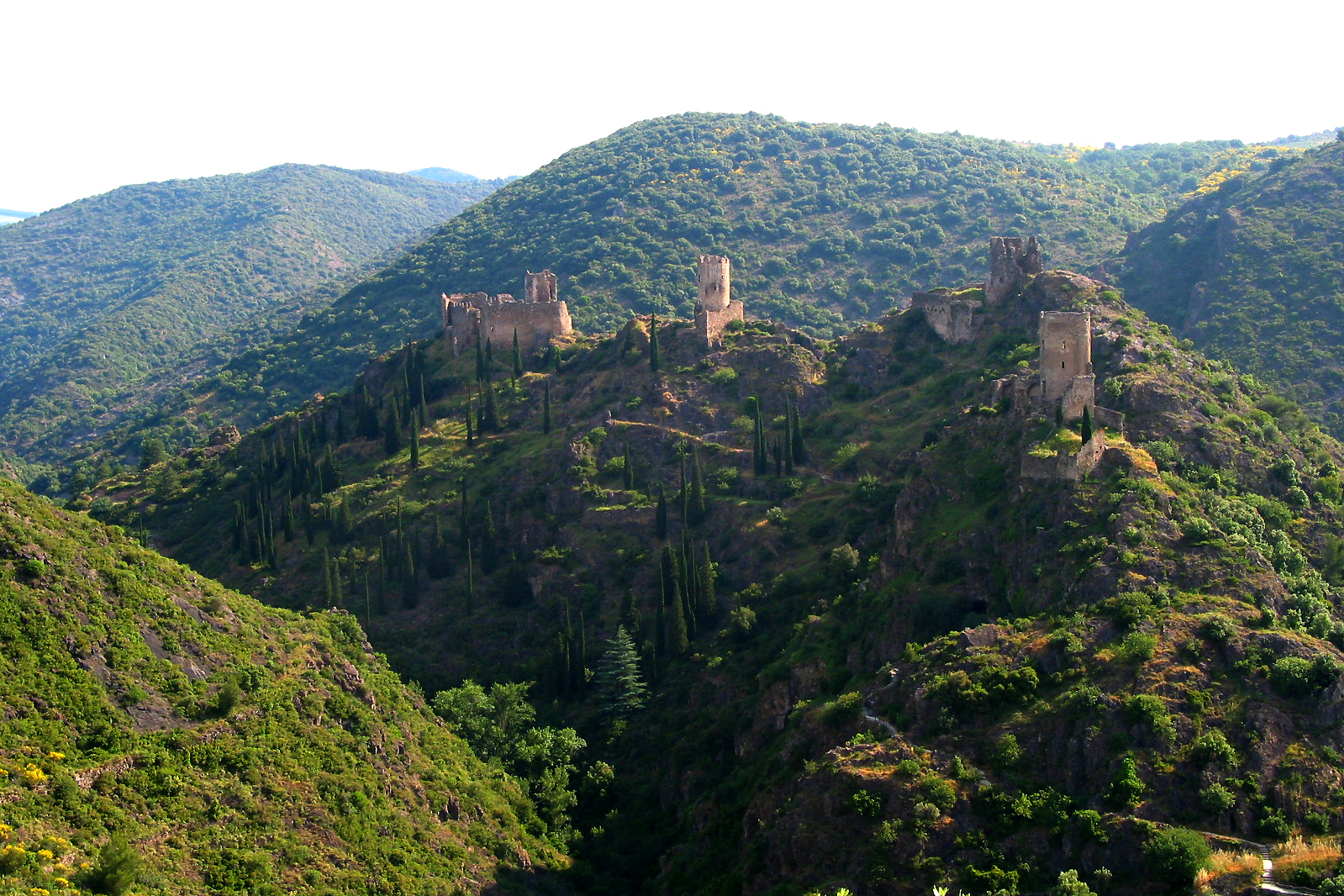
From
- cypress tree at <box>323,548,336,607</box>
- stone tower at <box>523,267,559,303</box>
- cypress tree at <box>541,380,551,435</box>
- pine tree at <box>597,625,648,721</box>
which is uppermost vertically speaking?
stone tower at <box>523,267,559,303</box>

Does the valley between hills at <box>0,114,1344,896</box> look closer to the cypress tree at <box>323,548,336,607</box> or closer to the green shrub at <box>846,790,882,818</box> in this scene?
the green shrub at <box>846,790,882,818</box>

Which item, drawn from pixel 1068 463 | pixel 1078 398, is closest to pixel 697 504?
pixel 1078 398

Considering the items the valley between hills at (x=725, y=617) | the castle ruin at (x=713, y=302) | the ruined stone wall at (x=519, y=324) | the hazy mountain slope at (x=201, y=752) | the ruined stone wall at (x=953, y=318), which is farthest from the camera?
the ruined stone wall at (x=519, y=324)

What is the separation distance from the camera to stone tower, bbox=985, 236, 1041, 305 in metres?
94.3

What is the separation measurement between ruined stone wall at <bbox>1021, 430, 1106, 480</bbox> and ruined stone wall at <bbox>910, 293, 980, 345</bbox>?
29318mm

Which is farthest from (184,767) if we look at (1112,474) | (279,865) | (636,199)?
(636,199)

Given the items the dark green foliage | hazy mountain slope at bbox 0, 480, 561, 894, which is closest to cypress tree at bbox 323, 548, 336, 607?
hazy mountain slope at bbox 0, 480, 561, 894

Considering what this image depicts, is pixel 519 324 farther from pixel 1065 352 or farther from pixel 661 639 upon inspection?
pixel 1065 352

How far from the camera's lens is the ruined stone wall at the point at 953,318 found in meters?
95.6

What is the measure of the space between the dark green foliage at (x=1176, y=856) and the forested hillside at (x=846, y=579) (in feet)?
0.48

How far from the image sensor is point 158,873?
4597cm

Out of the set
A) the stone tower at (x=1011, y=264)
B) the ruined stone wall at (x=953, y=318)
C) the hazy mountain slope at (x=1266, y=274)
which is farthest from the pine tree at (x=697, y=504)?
the hazy mountain slope at (x=1266, y=274)

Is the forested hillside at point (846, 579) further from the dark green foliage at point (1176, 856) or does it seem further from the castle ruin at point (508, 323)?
the castle ruin at point (508, 323)

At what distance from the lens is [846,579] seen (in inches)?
2975
